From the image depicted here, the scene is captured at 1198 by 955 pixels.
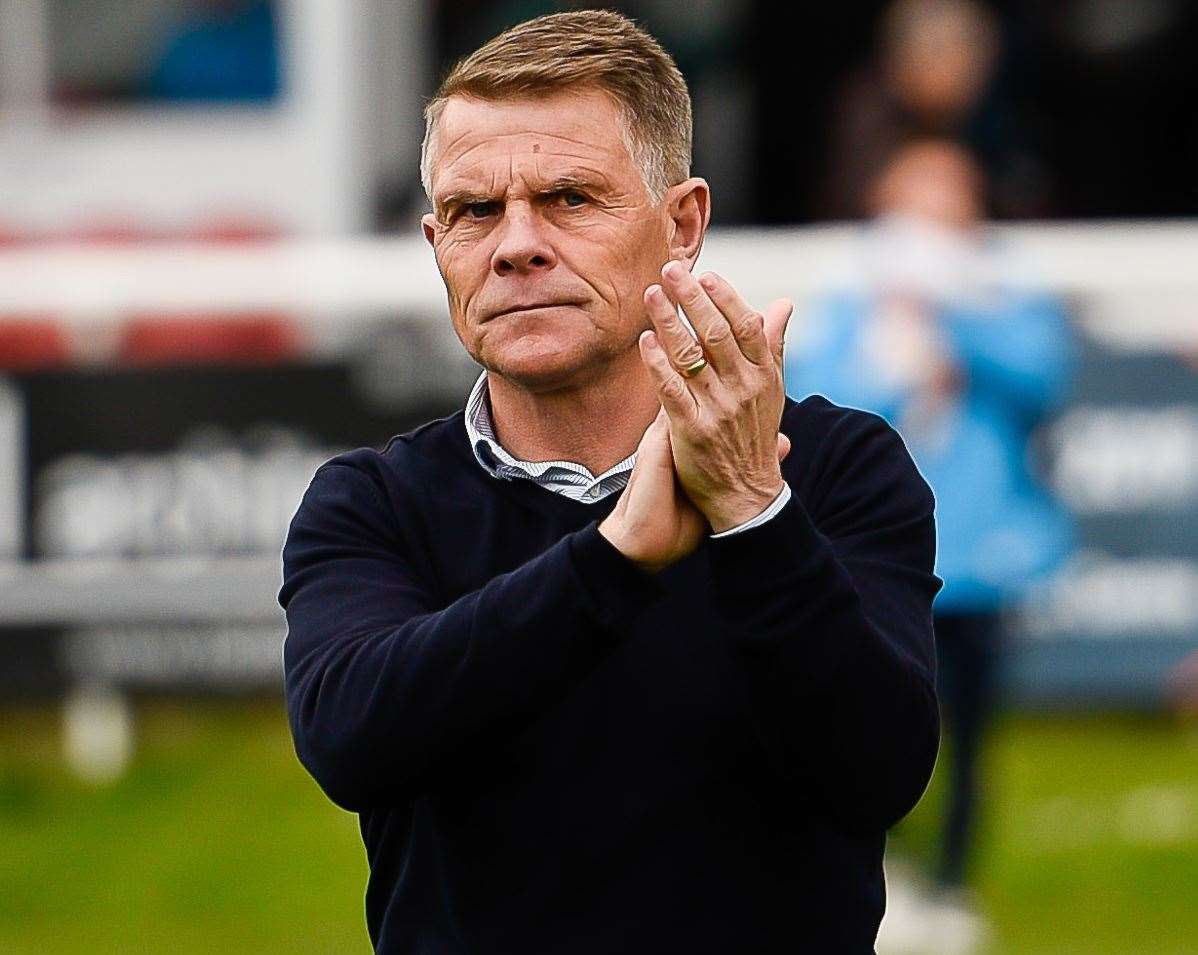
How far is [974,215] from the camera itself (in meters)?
8.17

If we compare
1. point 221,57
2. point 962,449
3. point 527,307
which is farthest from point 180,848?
point 527,307

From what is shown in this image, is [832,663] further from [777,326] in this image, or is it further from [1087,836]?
[1087,836]

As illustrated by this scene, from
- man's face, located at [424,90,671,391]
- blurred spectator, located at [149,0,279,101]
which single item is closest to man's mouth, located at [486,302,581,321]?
man's face, located at [424,90,671,391]

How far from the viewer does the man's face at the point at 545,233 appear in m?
2.68

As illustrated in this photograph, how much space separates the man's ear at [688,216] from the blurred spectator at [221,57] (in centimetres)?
888

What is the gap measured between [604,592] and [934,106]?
700 cm

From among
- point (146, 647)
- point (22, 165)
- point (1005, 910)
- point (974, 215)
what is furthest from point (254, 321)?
point (1005, 910)

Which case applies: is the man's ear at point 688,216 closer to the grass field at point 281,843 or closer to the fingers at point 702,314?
the fingers at point 702,314

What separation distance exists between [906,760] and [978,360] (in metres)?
4.83

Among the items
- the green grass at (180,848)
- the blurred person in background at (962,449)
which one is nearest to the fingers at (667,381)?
the blurred person in background at (962,449)

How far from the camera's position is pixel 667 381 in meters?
2.45

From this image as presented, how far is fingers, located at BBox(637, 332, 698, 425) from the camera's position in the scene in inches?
96.1

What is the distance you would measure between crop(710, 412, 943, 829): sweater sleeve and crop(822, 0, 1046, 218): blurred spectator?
21.8 feet

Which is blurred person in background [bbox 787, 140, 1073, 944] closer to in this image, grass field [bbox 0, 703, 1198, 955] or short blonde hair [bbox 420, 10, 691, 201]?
grass field [bbox 0, 703, 1198, 955]
